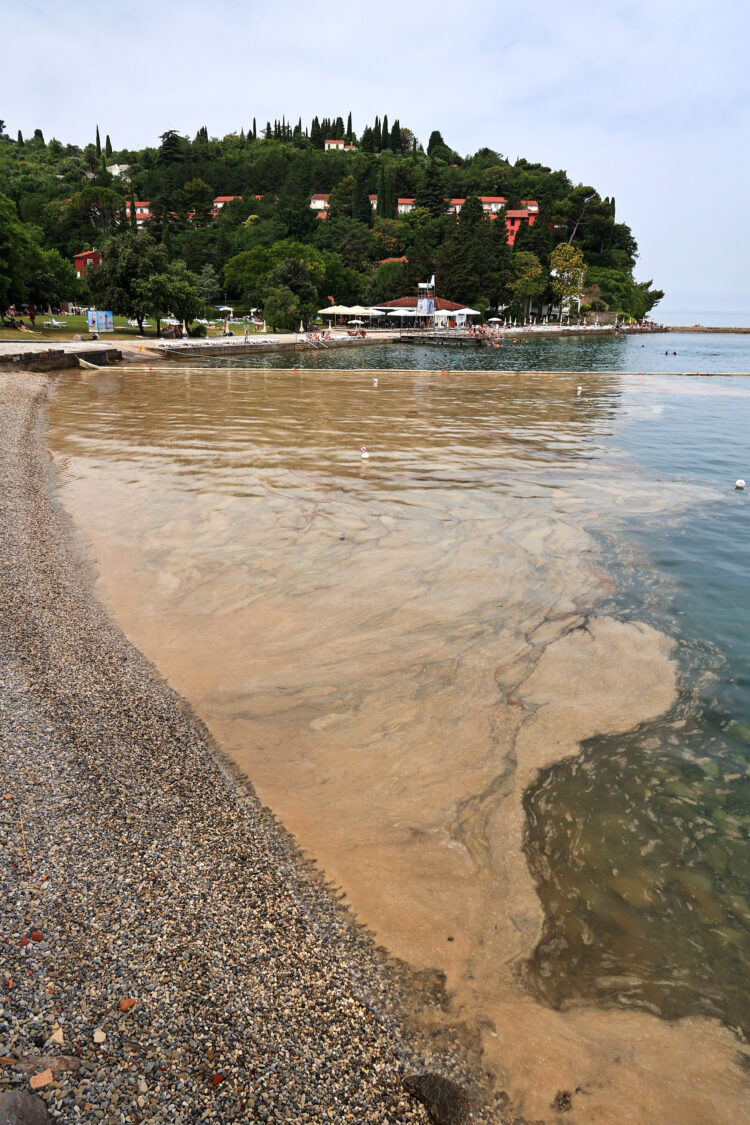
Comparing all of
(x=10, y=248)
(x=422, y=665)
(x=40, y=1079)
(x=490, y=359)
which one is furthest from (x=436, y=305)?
(x=40, y=1079)

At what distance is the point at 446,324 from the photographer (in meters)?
99.0

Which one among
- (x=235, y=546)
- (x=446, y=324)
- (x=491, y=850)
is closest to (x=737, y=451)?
(x=235, y=546)

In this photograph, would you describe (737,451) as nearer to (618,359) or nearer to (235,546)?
(235,546)

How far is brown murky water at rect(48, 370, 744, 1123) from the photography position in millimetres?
A: 4012

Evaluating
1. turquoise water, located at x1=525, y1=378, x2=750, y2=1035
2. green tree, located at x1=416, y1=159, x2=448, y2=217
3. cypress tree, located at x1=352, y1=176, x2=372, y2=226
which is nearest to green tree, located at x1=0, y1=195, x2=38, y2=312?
turquoise water, located at x1=525, y1=378, x2=750, y2=1035

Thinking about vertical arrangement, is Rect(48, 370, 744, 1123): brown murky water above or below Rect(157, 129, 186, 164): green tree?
below

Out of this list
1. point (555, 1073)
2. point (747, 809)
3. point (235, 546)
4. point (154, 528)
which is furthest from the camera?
point (154, 528)

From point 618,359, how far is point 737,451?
5232 cm

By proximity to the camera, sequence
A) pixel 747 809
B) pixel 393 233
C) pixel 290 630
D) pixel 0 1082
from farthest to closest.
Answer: pixel 393 233 < pixel 290 630 < pixel 747 809 < pixel 0 1082

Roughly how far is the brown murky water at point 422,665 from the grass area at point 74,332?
129ft

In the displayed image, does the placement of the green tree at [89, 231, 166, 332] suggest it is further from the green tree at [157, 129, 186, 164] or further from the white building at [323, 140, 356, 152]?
the white building at [323, 140, 356, 152]

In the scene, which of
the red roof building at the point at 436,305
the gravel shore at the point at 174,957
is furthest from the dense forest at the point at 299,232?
the gravel shore at the point at 174,957

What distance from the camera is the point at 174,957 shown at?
3.92 m

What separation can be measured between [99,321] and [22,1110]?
65.3 m
